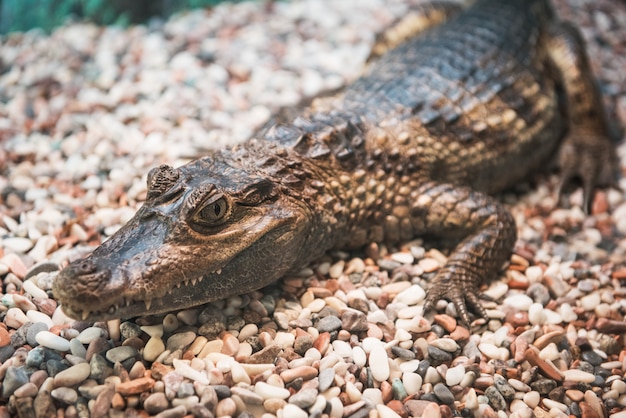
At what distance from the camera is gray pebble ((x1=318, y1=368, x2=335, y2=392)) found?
2.72m

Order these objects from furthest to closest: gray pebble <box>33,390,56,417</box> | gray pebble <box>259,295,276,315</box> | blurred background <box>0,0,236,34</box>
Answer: blurred background <box>0,0,236,34</box>
gray pebble <box>259,295,276,315</box>
gray pebble <box>33,390,56,417</box>

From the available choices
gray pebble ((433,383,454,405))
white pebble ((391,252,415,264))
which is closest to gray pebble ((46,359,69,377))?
gray pebble ((433,383,454,405))

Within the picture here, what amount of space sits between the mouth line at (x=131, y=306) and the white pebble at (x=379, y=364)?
2.85 ft

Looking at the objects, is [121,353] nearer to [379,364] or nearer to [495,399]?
[379,364]

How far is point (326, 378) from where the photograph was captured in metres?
2.75

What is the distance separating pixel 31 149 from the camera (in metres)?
4.34

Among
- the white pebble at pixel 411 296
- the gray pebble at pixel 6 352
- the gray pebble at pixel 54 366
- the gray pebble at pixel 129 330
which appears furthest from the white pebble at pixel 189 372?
the white pebble at pixel 411 296

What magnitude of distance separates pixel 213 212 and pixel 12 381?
1.08 m

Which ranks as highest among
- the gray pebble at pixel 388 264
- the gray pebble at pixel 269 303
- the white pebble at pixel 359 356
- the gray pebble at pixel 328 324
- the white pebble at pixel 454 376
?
the gray pebble at pixel 269 303

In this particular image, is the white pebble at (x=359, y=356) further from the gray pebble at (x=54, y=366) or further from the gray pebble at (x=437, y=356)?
the gray pebble at (x=54, y=366)

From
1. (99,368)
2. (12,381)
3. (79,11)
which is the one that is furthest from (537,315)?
(79,11)

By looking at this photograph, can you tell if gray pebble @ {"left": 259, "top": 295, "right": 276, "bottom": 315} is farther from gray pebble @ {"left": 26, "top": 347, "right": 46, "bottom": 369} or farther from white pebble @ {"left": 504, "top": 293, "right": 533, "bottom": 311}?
white pebble @ {"left": 504, "top": 293, "right": 533, "bottom": 311}

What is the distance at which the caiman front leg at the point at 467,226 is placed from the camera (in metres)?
3.46

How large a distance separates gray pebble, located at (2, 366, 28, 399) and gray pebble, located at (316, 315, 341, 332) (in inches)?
52.2
